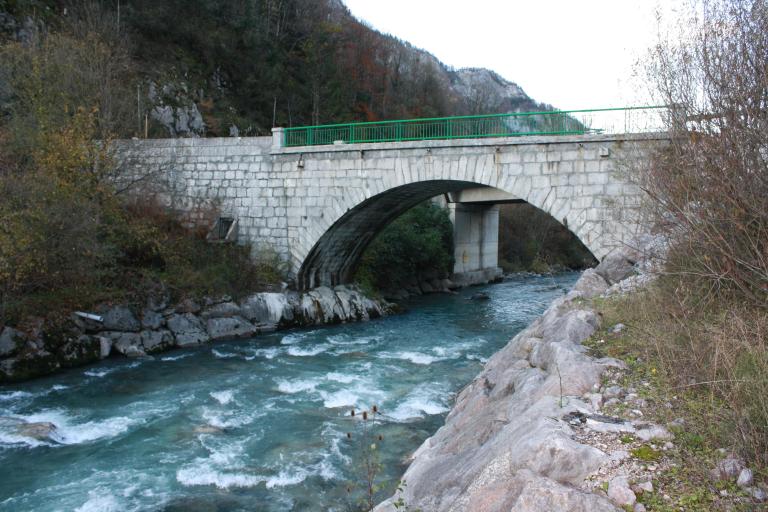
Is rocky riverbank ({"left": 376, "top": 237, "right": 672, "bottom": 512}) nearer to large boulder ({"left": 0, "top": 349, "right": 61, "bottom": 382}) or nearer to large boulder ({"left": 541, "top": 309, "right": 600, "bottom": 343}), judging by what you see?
large boulder ({"left": 541, "top": 309, "right": 600, "bottom": 343})

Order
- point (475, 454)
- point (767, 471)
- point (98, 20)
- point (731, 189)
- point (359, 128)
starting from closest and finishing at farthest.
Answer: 1. point (767, 471)
2. point (475, 454)
3. point (731, 189)
4. point (359, 128)
5. point (98, 20)

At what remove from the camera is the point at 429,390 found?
10.9 meters

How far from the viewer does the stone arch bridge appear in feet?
43.3

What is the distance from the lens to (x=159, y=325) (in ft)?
47.3

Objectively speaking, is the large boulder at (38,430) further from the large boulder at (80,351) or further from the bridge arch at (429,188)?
the bridge arch at (429,188)

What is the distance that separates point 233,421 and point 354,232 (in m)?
10.3

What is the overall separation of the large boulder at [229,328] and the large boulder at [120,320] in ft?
6.09

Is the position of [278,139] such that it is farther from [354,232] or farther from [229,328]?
[229,328]

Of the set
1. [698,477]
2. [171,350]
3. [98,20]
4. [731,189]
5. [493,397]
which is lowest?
[171,350]

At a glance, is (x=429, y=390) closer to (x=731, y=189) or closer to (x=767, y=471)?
(x=731, y=189)

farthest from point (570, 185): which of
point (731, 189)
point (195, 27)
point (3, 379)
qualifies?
point (195, 27)

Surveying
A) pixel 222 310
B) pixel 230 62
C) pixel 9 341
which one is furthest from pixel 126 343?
pixel 230 62

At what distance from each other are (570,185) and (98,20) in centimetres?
1943

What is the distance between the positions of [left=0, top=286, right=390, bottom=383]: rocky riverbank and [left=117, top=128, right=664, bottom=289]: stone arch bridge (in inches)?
52.8
